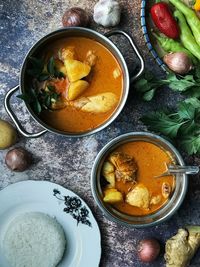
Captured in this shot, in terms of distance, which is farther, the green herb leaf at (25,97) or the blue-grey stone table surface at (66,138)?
the blue-grey stone table surface at (66,138)

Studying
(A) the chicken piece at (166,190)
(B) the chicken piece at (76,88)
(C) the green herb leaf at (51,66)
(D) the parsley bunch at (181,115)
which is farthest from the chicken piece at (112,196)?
(C) the green herb leaf at (51,66)

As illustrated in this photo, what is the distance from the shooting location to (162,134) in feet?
6.50

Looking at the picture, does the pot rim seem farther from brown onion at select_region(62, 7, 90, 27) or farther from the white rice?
the white rice

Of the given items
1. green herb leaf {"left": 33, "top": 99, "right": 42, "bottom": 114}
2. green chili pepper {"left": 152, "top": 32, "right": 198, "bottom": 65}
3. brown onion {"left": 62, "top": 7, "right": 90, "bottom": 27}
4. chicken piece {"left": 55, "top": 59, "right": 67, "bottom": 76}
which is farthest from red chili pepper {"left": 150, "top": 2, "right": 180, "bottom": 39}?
green herb leaf {"left": 33, "top": 99, "right": 42, "bottom": 114}

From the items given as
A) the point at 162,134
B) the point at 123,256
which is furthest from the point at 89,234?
the point at 162,134

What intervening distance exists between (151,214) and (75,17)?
765 millimetres

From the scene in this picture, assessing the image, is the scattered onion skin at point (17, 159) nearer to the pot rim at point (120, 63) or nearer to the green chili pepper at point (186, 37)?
the pot rim at point (120, 63)

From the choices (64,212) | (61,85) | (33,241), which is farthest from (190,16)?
(33,241)

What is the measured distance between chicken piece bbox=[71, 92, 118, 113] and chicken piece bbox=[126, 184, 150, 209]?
0.31 m

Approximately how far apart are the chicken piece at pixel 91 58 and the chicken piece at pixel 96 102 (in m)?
0.12

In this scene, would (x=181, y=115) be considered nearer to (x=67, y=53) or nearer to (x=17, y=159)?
(x=67, y=53)

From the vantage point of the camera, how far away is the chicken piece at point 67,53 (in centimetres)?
190

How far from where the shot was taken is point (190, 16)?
77.2 inches

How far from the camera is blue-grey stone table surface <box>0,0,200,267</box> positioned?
6.59 feet
